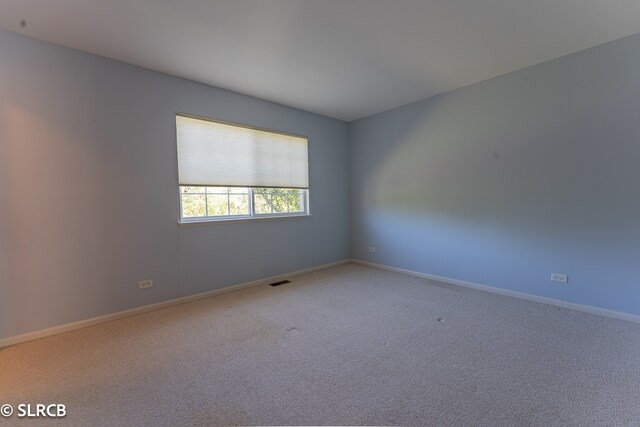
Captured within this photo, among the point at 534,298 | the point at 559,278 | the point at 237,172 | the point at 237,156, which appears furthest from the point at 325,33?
the point at 534,298

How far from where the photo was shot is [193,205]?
350 centimetres

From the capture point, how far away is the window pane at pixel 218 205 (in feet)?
12.0

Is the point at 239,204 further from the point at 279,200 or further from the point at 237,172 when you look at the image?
the point at 279,200

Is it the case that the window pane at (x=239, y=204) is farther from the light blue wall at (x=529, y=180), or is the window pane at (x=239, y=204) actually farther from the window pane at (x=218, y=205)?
the light blue wall at (x=529, y=180)

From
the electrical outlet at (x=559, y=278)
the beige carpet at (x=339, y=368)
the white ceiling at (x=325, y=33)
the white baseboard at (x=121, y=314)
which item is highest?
the white ceiling at (x=325, y=33)

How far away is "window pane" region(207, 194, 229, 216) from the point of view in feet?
12.0

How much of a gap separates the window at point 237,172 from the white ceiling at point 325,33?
68 centimetres

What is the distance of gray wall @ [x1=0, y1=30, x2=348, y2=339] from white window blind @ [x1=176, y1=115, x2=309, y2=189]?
0.16 m

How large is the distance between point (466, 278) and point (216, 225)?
11.6 feet

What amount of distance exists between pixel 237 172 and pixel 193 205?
0.73 m

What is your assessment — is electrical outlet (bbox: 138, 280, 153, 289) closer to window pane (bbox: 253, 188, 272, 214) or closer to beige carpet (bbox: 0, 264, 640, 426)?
beige carpet (bbox: 0, 264, 640, 426)

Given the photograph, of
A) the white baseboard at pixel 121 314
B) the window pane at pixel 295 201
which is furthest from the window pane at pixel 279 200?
the white baseboard at pixel 121 314

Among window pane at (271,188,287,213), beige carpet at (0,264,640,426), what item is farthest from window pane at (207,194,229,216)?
beige carpet at (0,264,640,426)

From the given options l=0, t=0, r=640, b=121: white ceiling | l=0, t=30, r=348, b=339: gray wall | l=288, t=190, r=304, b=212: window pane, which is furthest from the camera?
l=288, t=190, r=304, b=212: window pane
